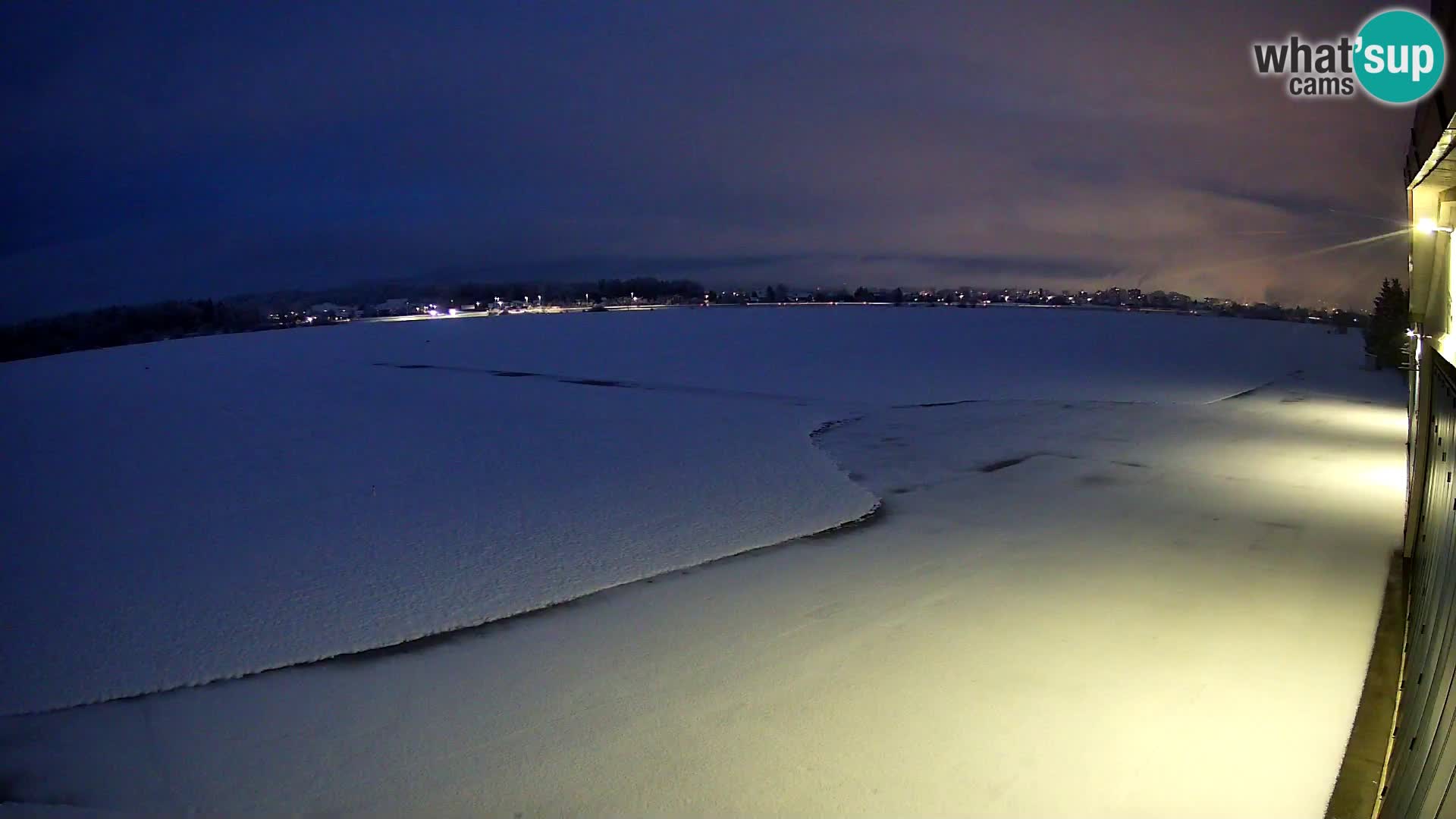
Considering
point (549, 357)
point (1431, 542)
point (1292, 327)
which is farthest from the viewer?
point (1292, 327)

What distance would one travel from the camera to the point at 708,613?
217 inches

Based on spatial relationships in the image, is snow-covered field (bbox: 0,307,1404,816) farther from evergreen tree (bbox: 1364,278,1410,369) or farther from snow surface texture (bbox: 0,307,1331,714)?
evergreen tree (bbox: 1364,278,1410,369)

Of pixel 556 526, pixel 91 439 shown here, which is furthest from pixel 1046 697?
pixel 91 439

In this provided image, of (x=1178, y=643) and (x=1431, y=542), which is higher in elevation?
(x=1431, y=542)

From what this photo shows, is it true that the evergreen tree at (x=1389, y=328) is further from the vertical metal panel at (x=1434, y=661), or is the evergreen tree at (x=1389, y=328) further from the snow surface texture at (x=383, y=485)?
the vertical metal panel at (x=1434, y=661)

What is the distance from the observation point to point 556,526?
7.99m

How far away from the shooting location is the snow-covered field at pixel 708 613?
3.65 meters

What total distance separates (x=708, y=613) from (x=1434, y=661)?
3.52 metres

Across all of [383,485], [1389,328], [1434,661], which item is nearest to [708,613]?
[1434,661]

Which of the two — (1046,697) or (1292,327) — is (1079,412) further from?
(1292,327)

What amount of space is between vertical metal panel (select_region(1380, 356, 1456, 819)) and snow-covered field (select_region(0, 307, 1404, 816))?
54 centimetres

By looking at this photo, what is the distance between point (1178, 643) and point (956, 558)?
1817 millimetres

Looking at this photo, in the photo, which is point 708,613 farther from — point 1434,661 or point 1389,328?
point 1389,328

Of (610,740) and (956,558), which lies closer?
(610,740)
